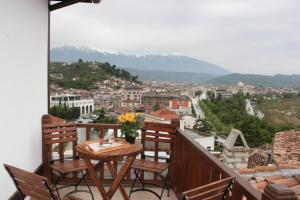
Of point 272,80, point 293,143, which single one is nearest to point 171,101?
point 272,80

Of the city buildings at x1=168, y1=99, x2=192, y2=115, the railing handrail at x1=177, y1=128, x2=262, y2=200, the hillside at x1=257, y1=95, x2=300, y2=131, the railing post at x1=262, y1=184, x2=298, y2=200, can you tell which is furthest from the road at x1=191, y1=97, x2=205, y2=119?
the railing post at x1=262, y1=184, x2=298, y2=200

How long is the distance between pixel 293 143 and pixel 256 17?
59.8 meters

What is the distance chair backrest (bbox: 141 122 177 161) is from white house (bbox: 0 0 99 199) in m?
1.49

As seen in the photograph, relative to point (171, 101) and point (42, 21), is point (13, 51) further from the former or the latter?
point (171, 101)

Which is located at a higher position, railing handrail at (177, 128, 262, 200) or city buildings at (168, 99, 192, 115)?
railing handrail at (177, 128, 262, 200)

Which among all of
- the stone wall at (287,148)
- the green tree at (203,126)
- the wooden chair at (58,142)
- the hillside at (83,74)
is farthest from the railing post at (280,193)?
the green tree at (203,126)

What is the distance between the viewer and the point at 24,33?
384cm

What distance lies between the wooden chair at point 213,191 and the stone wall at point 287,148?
19.7 ft

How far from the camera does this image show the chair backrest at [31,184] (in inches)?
88.8

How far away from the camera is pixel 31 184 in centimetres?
233

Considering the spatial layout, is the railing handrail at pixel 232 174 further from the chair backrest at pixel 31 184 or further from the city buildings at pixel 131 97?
the city buildings at pixel 131 97

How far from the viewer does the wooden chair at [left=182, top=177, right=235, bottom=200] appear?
2.02 meters

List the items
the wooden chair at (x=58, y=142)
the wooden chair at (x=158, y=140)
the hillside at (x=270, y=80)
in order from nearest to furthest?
the wooden chair at (x=58, y=142)
the wooden chair at (x=158, y=140)
the hillside at (x=270, y=80)

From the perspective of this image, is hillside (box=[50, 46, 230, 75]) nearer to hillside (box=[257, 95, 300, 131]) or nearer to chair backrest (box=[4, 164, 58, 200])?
hillside (box=[257, 95, 300, 131])
